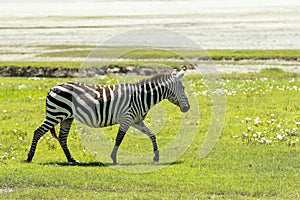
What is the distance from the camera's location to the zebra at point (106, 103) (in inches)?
592

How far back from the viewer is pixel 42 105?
82.3 ft

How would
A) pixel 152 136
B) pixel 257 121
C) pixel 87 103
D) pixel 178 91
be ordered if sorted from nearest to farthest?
pixel 87 103, pixel 152 136, pixel 178 91, pixel 257 121

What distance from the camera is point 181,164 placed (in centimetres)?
1495

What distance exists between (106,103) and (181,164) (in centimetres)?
224

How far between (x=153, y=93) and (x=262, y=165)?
9.89ft

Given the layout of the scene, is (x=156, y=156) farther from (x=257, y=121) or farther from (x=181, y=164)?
(x=257, y=121)

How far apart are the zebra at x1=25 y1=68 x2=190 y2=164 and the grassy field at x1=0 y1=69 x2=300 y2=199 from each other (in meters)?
0.84

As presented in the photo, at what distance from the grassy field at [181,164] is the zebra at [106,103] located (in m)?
0.84

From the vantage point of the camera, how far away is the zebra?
1505 cm

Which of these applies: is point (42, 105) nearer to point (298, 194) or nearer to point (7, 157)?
point (7, 157)

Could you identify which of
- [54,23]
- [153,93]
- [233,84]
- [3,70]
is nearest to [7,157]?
[153,93]

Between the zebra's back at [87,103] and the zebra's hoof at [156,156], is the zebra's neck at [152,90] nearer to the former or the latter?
the zebra's back at [87,103]

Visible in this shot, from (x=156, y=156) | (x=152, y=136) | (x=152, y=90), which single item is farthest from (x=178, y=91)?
(x=156, y=156)

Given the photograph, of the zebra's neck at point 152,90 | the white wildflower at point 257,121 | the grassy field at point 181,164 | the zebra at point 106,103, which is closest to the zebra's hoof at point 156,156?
the zebra at point 106,103
